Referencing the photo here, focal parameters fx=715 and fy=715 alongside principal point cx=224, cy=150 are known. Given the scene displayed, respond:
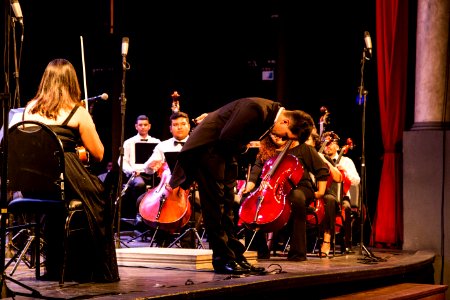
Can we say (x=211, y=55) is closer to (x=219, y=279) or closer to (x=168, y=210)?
(x=168, y=210)

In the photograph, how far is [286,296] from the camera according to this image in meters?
5.16

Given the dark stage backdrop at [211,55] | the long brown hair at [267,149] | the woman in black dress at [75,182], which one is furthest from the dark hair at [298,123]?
the dark stage backdrop at [211,55]

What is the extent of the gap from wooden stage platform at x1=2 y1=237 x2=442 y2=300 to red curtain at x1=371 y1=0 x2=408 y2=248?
1.69 m

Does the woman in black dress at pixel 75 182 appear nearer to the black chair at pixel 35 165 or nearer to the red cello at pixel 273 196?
the black chair at pixel 35 165

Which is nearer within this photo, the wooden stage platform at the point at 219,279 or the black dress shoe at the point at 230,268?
the wooden stage platform at the point at 219,279

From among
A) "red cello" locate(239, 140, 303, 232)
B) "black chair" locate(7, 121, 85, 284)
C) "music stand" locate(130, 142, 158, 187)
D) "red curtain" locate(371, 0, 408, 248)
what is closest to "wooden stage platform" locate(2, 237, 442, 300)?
"red cello" locate(239, 140, 303, 232)

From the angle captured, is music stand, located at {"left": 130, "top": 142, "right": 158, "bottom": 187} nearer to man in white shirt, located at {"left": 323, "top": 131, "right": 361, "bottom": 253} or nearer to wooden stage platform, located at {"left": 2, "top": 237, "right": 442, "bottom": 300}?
man in white shirt, located at {"left": 323, "top": 131, "right": 361, "bottom": 253}

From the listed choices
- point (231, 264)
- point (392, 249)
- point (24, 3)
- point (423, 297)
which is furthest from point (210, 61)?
point (231, 264)

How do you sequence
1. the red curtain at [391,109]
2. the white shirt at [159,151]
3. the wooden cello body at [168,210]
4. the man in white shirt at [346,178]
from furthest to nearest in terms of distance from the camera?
the red curtain at [391,109]
the white shirt at [159,151]
the man in white shirt at [346,178]
the wooden cello body at [168,210]

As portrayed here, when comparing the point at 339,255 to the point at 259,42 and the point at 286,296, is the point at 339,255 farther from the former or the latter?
the point at 259,42

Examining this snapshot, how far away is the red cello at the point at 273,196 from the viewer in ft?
21.1

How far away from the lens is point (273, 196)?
6.53 metres

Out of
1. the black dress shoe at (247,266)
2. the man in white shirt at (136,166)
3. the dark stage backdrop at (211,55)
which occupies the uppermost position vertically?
the dark stage backdrop at (211,55)

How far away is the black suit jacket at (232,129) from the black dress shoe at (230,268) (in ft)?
2.10
